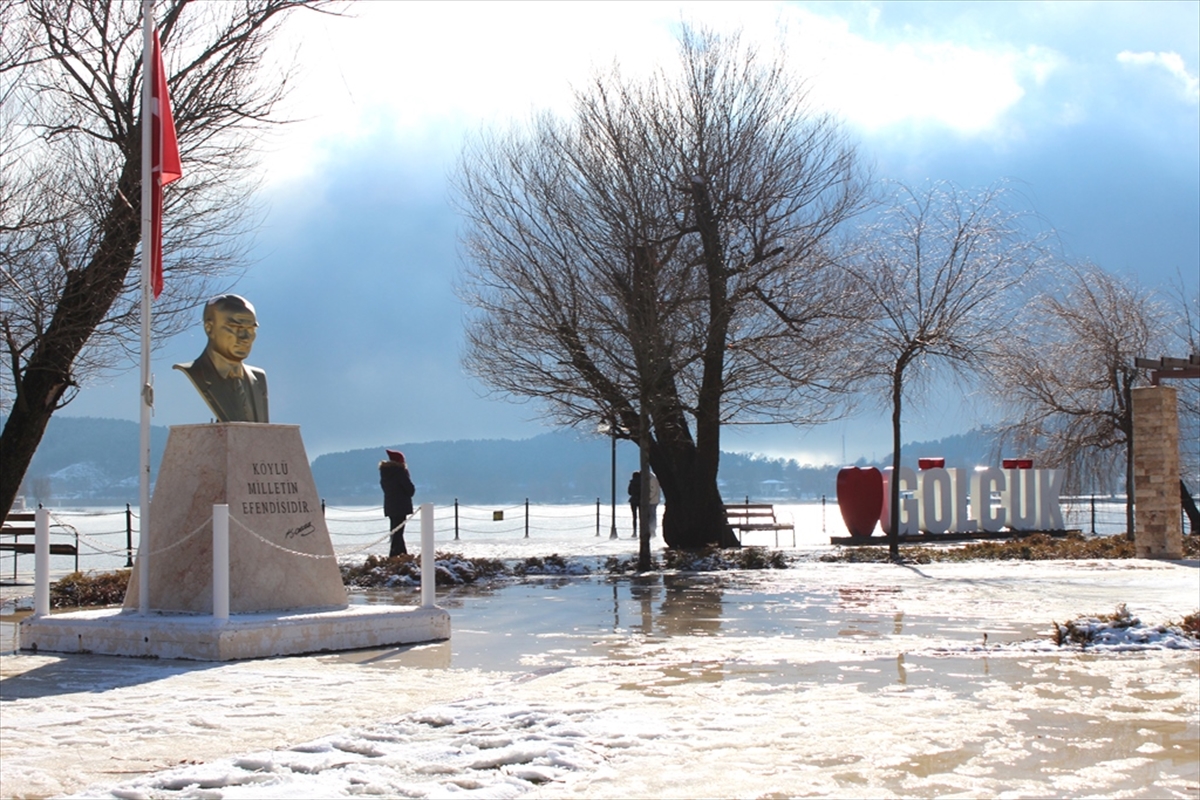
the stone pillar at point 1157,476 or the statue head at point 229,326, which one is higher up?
the statue head at point 229,326

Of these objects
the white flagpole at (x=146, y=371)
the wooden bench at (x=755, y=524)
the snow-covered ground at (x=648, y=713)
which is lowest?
the snow-covered ground at (x=648, y=713)

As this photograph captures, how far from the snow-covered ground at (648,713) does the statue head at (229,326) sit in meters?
3.15

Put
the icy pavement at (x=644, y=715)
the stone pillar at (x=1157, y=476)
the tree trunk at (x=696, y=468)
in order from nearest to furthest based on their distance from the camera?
1. the icy pavement at (x=644, y=715)
2. the stone pillar at (x=1157, y=476)
3. the tree trunk at (x=696, y=468)

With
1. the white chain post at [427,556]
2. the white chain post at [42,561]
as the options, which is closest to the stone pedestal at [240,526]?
the white chain post at [42,561]

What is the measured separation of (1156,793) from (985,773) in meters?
0.71

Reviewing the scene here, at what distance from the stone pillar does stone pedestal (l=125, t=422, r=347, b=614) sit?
51.0 ft

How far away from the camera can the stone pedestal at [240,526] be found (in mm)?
10461

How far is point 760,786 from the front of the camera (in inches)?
206

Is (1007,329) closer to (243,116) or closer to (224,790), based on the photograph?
(243,116)

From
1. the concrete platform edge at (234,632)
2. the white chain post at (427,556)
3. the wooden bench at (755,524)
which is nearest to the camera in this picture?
the concrete platform edge at (234,632)

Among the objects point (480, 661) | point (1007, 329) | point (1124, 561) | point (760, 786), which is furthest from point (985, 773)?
point (1007, 329)
